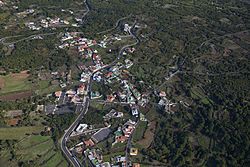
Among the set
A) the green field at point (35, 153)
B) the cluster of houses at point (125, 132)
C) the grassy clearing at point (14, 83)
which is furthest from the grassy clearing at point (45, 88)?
the cluster of houses at point (125, 132)

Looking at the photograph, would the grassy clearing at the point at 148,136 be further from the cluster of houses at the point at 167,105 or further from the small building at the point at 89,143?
the small building at the point at 89,143

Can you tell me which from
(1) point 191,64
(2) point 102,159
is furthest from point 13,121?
(1) point 191,64

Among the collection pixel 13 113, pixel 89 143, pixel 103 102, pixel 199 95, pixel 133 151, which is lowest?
pixel 199 95

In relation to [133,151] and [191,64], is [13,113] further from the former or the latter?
[191,64]

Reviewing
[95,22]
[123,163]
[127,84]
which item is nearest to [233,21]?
[95,22]

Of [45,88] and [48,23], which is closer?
[45,88]

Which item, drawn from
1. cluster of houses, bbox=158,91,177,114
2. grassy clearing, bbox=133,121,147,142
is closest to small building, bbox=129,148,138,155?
grassy clearing, bbox=133,121,147,142
